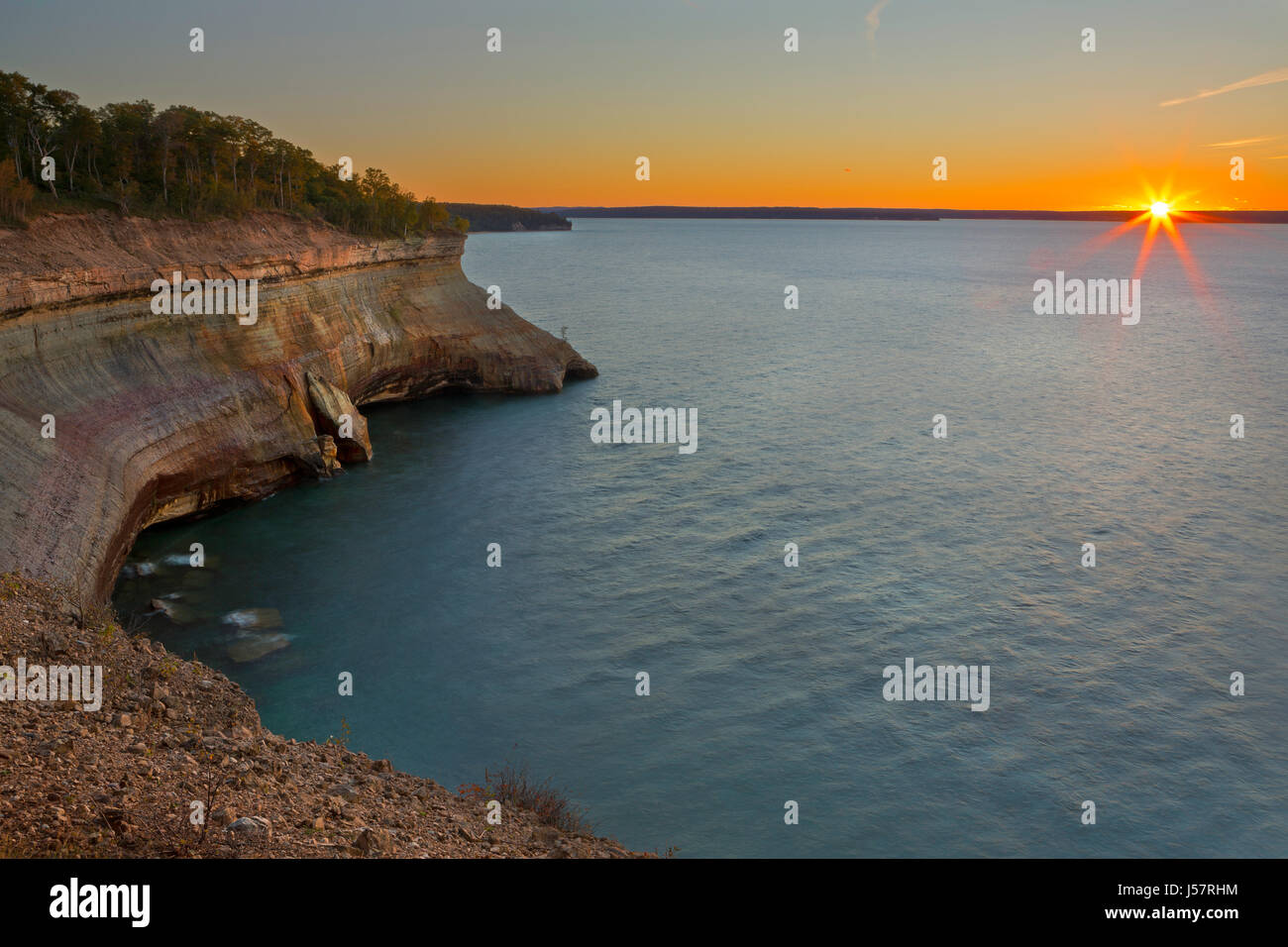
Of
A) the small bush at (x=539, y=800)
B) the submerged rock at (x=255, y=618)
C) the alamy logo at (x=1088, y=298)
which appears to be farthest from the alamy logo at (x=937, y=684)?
the alamy logo at (x=1088, y=298)

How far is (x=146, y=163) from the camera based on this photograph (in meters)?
46.4

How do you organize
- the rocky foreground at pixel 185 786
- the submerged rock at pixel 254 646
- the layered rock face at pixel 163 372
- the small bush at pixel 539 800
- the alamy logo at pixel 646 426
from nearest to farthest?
the rocky foreground at pixel 185 786 → the small bush at pixel 539 800 → the submerged rock at pixel 254 646 → the layered rock face at pixel 163 372 → the alamy logo at pixel 646 426

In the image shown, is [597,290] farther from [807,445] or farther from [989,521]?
[989,521]

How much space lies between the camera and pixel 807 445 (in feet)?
166

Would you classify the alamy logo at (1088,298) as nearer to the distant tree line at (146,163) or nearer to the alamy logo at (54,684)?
the distant tree line at (146,163)

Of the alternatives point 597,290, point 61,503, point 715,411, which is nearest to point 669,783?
point 61,503

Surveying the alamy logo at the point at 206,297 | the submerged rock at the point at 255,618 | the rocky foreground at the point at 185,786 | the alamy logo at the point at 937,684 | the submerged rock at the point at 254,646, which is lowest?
the alamy logo at the point at 937,684

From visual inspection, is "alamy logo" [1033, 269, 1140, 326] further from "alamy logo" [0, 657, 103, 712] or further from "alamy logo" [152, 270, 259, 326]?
"alamy logo" [0, 657, 103, 712]

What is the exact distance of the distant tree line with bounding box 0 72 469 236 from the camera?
40.5 m

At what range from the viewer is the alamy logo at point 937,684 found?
25984 mm

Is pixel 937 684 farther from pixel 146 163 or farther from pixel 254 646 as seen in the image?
pixel 146 163

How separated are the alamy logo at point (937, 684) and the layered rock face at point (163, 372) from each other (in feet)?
→ 78.5

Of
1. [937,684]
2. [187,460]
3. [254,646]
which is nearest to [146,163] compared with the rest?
[187,460]

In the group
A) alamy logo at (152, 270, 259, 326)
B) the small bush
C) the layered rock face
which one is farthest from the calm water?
alamy logo at (152, 270, 259, 326)
